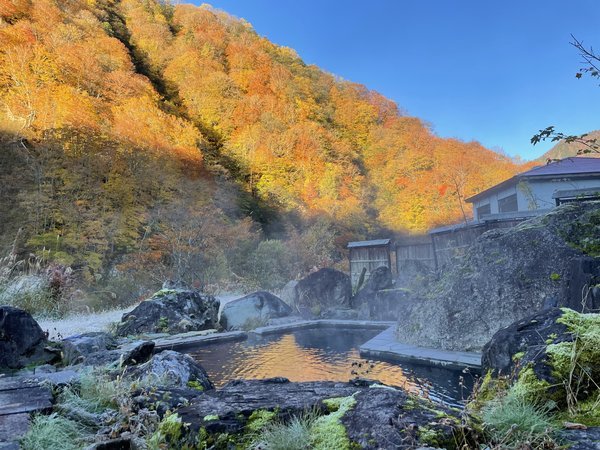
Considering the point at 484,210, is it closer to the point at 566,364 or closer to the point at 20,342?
the point at 566,364

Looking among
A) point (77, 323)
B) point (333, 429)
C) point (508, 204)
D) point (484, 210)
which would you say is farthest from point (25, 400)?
point (484, 210)

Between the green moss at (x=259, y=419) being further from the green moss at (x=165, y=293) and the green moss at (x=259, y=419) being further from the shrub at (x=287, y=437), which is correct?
the green moss at (x=165, y=293)

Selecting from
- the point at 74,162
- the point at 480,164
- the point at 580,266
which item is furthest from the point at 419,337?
the point at 480,164

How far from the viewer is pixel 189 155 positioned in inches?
733

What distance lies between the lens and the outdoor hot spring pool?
4.54 meters

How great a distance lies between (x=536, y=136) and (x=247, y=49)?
30.4 m

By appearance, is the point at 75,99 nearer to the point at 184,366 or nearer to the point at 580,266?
the point at 184,366

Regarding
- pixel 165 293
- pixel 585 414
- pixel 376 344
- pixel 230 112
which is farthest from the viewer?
pixel 230 112

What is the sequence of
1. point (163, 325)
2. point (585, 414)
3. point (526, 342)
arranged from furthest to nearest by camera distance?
point (163, 325) < point (526, 342) < point (585, 414)

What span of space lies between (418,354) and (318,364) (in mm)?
1411

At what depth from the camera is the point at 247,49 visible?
3056 centimetres

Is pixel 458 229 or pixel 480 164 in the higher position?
pixel 480 164

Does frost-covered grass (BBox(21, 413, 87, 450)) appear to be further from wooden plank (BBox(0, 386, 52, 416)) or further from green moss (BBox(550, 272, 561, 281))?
green moss (BBox(550, 272, 561, 281))

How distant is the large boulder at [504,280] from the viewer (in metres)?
5.24
